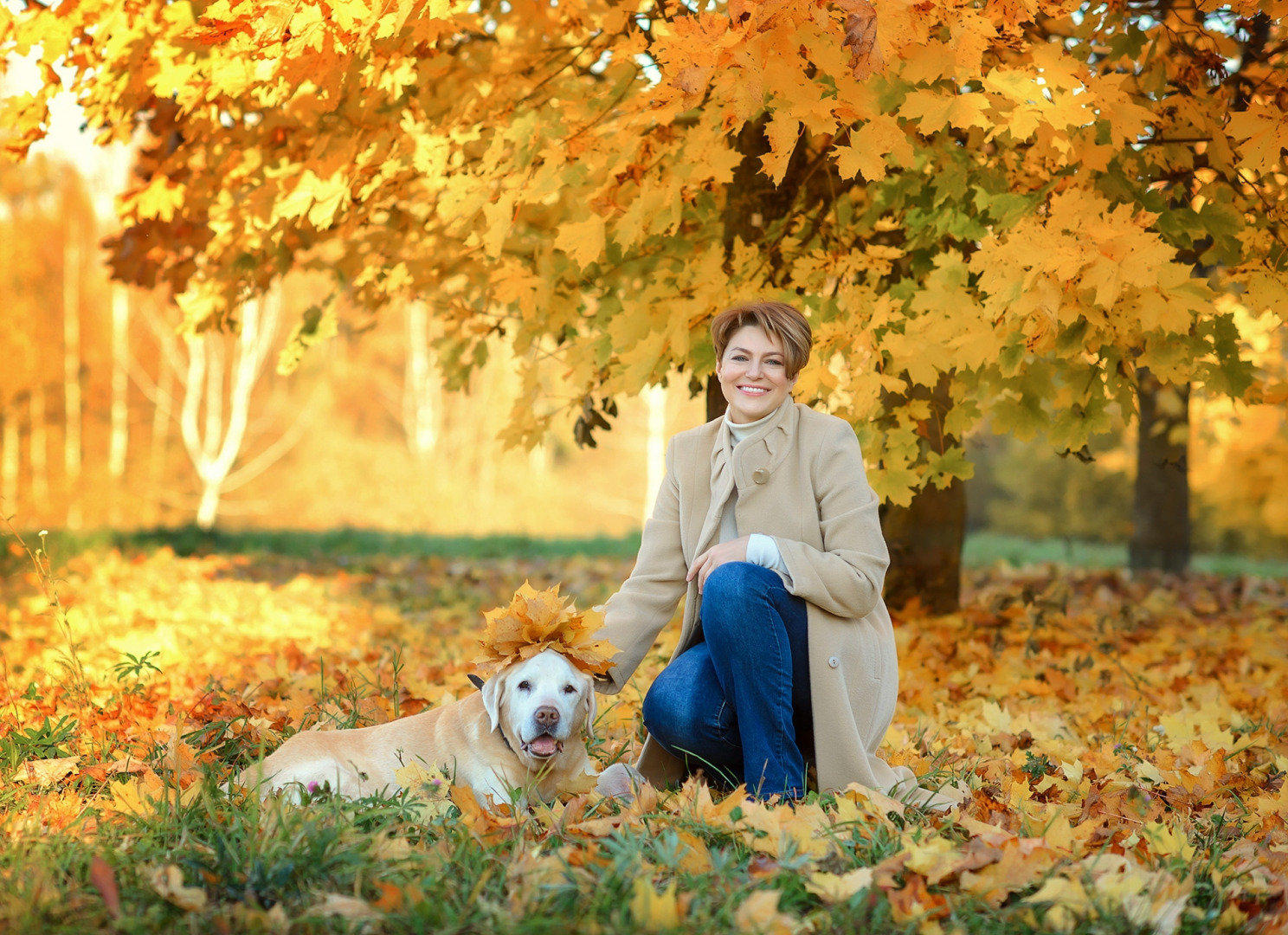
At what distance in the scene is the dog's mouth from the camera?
8.59ft

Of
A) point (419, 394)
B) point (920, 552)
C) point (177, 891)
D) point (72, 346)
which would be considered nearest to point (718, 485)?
point (177, 891)

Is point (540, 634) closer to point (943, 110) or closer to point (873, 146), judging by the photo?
point (873, 146)

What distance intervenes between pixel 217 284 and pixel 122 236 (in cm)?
80

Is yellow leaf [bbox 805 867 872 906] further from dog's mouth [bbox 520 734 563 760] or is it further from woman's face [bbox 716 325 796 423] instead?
woman's face [bbox 716 325 796 423]

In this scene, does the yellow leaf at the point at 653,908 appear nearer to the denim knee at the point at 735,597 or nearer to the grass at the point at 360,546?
the denim knee at the point at 735,597

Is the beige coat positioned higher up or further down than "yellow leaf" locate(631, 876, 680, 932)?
higher up

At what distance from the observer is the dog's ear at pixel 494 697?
2730 millimetres

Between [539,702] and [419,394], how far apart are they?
72.0ft

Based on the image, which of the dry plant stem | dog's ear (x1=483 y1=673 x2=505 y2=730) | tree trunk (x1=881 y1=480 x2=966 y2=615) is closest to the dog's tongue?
dog's ear (x1=483 y1=673 x2=505 y2=730)

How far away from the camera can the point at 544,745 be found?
2.62m

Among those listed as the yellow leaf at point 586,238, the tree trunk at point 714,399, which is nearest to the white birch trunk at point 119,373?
the tree trunk at point 714,399

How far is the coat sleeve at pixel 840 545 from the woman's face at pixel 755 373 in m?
0.18

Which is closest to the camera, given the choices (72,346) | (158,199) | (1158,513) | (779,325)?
(779,325)

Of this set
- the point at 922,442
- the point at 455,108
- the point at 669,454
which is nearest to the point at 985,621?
the point at 922,442
